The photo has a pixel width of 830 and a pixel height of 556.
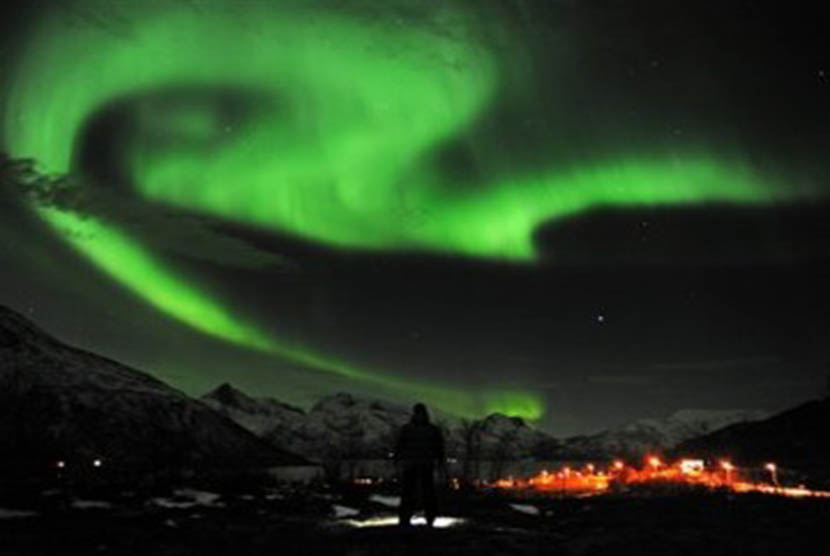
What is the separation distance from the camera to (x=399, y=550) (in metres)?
15.1

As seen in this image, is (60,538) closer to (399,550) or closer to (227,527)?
(227,527)

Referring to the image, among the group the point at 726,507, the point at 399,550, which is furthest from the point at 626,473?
the point at 399,550

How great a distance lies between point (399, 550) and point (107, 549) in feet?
16.6

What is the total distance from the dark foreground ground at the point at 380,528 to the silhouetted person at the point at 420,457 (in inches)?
38.3

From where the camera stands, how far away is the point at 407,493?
20125 mm

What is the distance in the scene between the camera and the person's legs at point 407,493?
1975 cm

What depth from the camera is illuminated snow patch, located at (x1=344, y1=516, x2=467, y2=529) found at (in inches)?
798

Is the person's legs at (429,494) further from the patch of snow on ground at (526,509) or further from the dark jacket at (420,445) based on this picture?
the patch of snow on ground at (526,509)

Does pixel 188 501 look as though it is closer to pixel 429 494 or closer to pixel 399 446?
pixel 399 446

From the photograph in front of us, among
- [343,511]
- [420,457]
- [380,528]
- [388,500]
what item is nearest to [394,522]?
[420,457]

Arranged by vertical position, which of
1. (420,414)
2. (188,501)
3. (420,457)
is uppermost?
(420,414)

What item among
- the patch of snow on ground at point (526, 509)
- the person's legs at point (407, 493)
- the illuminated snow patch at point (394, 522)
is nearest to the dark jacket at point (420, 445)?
the person's legs at point (407, 493)

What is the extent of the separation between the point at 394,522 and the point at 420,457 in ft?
5.87

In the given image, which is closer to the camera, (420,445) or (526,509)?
(420,445)
